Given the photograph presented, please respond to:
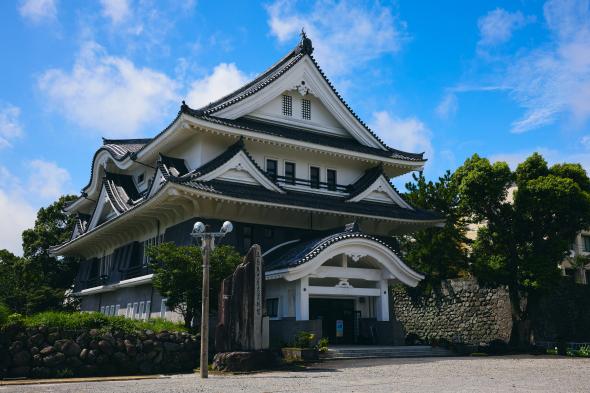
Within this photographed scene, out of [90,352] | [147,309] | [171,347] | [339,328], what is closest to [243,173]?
[339,328]

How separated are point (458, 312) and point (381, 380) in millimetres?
18015

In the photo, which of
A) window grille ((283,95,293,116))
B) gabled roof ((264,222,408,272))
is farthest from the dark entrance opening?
window grille ((283,95,293,116))

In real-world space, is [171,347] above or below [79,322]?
below

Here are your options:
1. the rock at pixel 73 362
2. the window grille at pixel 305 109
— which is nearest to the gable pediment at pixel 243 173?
the window grille at pixel 305 109

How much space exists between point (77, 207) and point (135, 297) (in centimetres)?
1253

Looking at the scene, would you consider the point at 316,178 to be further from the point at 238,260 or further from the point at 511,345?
the point at 511,345

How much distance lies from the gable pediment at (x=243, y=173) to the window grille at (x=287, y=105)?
4.82 meters

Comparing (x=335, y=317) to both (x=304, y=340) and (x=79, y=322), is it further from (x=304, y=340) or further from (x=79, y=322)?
(x=79, y=322)

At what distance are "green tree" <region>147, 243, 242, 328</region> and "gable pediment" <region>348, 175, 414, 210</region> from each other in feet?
31.2

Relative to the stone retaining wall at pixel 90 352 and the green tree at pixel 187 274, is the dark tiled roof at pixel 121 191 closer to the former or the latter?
the green tree at pixel 187 274

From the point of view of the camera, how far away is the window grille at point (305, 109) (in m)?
27.2

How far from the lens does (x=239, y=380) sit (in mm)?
13508

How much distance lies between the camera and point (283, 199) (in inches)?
875

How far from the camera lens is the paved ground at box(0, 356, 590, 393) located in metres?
11.8
